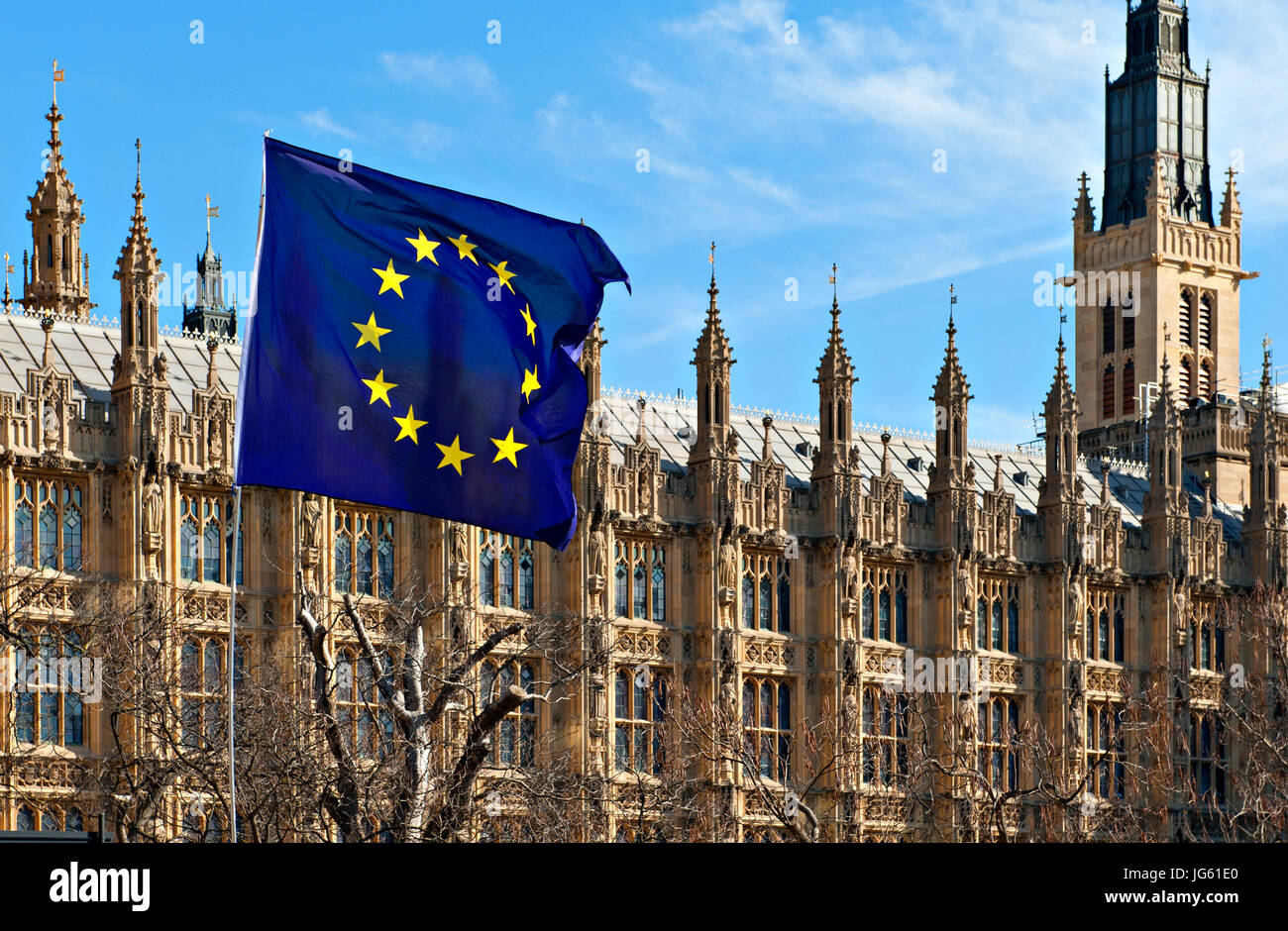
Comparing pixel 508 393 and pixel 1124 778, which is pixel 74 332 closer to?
pixel 1124 778

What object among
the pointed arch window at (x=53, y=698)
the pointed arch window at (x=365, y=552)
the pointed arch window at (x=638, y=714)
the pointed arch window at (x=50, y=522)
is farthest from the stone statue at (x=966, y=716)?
the pointed arch window at (x=50, y=522)

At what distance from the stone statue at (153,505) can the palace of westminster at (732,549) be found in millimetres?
103

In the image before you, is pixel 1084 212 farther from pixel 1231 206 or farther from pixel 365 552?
pixel 365 552

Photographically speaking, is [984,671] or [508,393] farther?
[984,671]

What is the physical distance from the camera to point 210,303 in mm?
143375

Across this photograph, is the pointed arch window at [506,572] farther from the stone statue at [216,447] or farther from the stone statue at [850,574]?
the stone statue at [850,574]

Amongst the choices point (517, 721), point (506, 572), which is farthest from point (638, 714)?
point (506, 572)

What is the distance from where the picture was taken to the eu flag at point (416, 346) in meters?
28.2

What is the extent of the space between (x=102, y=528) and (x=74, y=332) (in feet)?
27.9

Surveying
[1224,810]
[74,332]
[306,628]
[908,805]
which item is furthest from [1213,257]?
[306,628]

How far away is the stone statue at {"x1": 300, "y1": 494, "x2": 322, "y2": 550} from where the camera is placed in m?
71.0
